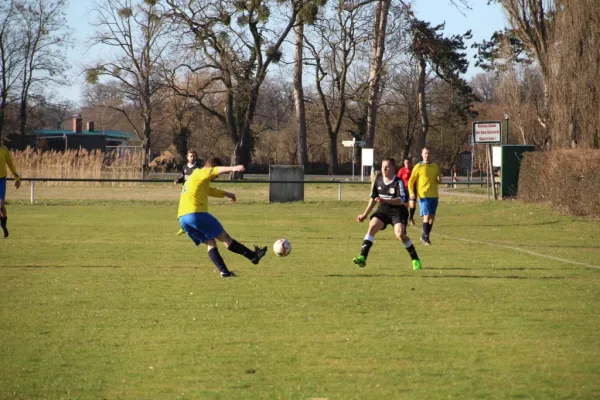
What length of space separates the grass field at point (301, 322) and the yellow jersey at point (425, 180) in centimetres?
115

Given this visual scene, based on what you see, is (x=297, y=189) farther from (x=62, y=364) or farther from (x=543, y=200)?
(x=62, y=364)

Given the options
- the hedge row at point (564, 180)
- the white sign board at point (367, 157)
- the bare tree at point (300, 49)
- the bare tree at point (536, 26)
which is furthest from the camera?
the bare tree at point (300, 49)

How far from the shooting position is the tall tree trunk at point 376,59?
50.9 metres

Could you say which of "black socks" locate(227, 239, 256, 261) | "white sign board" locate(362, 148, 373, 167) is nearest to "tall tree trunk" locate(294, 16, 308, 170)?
"white sign board" locate(362, 148, 373, 167)

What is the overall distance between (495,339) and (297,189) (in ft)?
92.1

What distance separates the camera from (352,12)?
182ft

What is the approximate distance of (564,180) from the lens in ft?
85.9

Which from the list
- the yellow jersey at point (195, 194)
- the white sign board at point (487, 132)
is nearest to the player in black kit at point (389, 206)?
the yellow jersey at point (195, 194)

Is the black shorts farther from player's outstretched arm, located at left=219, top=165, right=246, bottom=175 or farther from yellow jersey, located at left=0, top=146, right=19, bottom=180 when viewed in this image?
yellow jersey, located at left=0, top=146, right=19, bottom=180

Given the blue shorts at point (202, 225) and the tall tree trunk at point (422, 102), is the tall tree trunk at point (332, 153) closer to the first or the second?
the tall tree trunk at point (422, 102)

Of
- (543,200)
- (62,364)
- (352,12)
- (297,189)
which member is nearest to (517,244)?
(543,200)

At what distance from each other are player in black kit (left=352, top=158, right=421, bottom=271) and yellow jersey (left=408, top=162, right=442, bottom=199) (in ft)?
15.7

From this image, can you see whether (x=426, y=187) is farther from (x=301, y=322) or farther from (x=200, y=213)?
(x=301, y=322)

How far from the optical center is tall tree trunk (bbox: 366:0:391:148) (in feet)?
167
